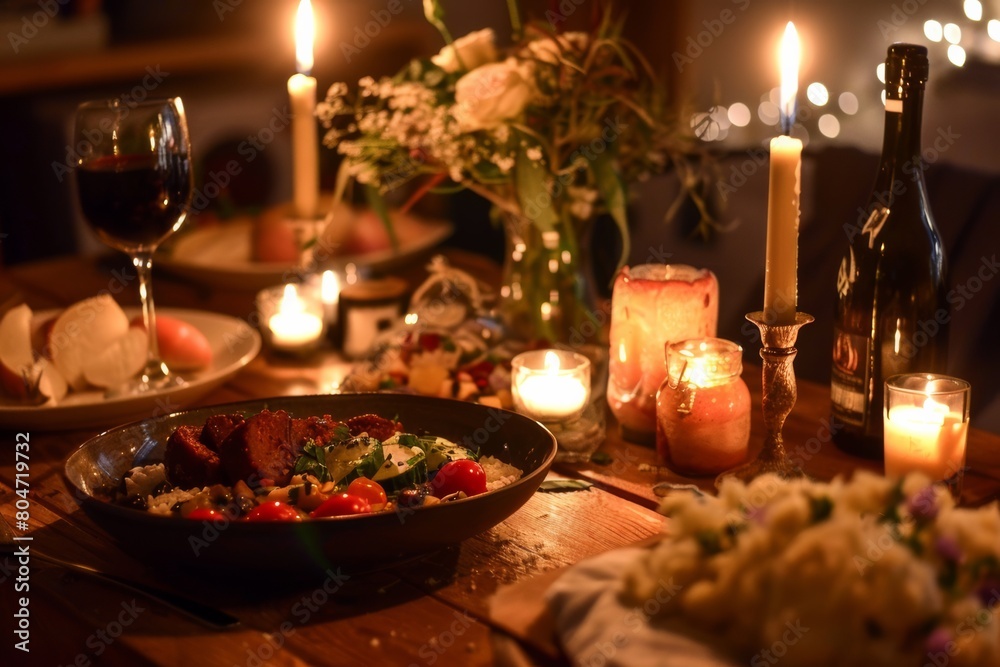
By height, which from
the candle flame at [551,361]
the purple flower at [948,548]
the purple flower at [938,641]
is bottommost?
the purple flower at [938,641]

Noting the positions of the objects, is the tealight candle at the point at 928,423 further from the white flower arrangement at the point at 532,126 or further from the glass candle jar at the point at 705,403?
the white flower arrangement at the point at 532,126

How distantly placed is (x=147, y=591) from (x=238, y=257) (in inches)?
50.3

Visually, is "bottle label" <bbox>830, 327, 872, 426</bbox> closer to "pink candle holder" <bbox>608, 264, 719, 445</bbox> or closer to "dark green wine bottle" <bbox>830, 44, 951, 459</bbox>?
"dark green wine bottle" <bbox>830, 44, 951, 459</bbox>

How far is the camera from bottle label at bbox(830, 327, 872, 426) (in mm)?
1215

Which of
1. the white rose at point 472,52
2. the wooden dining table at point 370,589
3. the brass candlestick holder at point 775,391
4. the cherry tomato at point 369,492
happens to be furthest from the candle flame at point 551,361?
the white rose at point 472,52

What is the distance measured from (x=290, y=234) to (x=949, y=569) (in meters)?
1.59

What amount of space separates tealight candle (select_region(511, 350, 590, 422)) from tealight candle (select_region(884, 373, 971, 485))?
33 cm

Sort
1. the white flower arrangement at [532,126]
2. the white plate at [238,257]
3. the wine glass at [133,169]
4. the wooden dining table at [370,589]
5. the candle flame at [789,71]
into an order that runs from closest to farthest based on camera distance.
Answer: the wooden dining table at [370,589] < the candle flame at [789,71] < the wine glass at [133,169] < the white flower arrangement at [532,126] < the white plate at [238,257]

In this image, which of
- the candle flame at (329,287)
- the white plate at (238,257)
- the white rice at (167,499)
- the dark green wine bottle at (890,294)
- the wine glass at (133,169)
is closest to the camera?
the white rice at (167,499)

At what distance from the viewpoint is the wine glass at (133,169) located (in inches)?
52.0

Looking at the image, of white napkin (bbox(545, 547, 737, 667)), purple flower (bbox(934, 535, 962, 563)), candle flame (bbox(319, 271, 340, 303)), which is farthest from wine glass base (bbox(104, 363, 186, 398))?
purple flower (bbox(934, 535, 962, 563))

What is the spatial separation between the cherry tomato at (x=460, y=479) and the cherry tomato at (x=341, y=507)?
0.28 feet

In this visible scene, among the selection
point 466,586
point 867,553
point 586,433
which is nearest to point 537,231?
point 586,433

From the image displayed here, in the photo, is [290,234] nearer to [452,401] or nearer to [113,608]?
[452,401]
